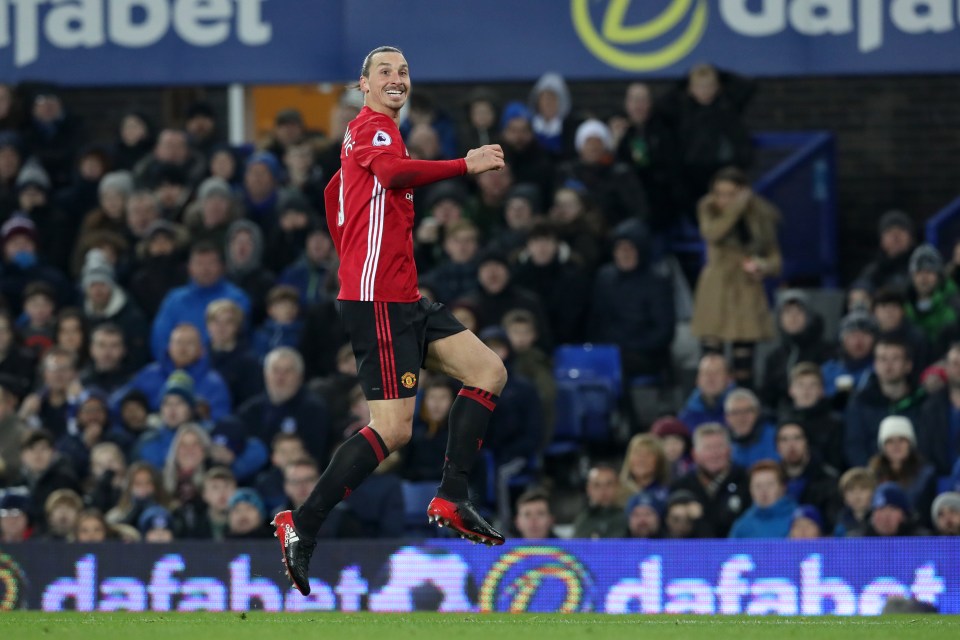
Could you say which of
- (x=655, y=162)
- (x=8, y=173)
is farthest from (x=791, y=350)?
(x=8, y=173)

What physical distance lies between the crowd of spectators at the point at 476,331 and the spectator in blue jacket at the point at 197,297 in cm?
2

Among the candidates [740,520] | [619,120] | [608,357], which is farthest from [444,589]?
[619,120]

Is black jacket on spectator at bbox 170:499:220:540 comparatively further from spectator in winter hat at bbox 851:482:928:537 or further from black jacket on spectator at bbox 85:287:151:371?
spectator in winter hat at bbox 851:482:928:537

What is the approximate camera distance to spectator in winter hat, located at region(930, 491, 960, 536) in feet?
31.5

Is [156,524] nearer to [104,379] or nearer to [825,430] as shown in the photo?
[104,379]

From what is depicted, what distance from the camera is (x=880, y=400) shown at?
1102 cm

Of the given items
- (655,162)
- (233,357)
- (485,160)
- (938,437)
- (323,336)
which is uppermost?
(655,162)

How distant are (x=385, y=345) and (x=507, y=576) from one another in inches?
95.8

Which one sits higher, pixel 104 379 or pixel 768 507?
pixel 104 379

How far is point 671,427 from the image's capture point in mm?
11133

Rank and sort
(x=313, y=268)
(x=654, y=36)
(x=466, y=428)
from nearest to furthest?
1. (x=466, y=428)
2. (x=654, y=36)
3. (x=313, y=268)

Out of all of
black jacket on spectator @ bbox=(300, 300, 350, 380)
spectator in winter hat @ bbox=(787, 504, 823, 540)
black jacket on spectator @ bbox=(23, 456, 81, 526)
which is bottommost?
spectator in winter hat @ bbox=(787, 504, 823, 540)

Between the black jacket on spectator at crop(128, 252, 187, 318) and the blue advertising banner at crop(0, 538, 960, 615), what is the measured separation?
348 centimetres

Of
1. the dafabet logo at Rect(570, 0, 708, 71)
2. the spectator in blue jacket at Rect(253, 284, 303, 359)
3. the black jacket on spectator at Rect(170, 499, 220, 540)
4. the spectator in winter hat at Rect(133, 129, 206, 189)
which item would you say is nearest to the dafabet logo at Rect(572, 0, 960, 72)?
the dafabet logo at Rect(570, 0, 708, 71)
